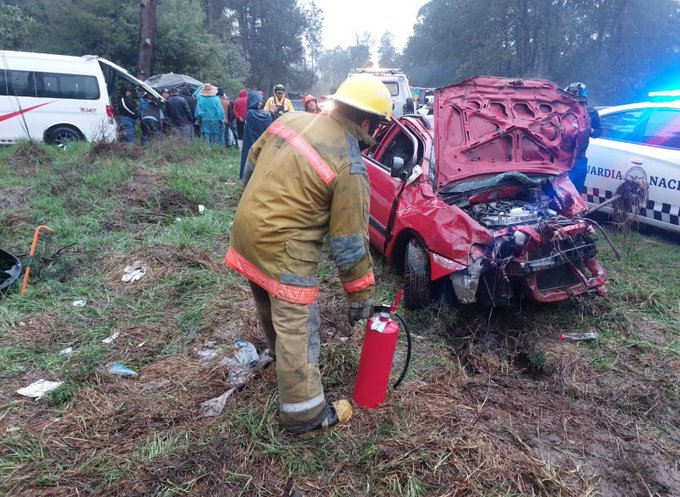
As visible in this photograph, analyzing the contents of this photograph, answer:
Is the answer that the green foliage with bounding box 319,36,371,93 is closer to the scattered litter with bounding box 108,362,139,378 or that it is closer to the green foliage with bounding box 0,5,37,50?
the green foliage with bounding box 0,5,37,50

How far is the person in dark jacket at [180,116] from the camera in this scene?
10.4 meters

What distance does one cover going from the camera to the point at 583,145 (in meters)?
4.30

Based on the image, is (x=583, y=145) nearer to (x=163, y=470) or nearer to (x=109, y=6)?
(x=163, y=470)

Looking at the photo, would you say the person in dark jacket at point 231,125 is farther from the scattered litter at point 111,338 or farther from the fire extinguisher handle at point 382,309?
the fire extinguisher handle at point 382,309

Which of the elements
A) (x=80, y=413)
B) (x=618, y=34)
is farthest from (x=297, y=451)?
(x=618, y=34)

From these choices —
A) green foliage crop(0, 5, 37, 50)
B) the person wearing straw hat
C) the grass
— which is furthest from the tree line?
the grass

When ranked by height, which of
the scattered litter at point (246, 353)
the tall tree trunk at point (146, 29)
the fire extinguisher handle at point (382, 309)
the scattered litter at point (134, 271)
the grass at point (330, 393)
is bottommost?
the grass at point (330, 393)

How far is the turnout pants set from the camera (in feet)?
7.29

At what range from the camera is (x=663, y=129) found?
5.14 metres

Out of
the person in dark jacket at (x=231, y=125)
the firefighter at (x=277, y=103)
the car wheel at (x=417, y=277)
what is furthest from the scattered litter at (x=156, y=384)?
the person in dark jacket at (x=231, y=125)

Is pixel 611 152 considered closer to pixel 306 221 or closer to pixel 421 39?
pixel 306 221

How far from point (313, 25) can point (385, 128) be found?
3361 cm

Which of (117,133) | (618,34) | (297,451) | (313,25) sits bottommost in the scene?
(297,451)

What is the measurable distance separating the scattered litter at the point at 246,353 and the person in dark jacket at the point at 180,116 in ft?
27.2
